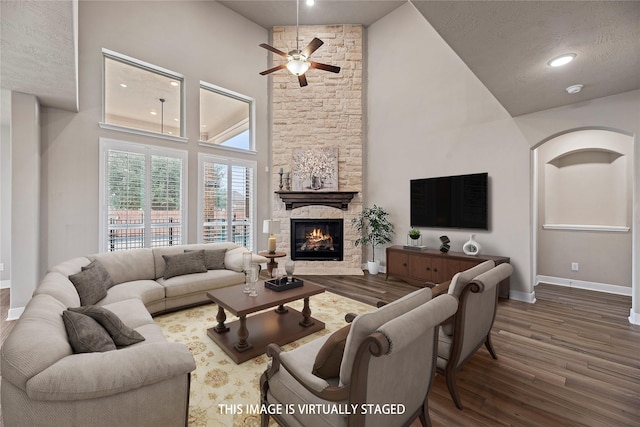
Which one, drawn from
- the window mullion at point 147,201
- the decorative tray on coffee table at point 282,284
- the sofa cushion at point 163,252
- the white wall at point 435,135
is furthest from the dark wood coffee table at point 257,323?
the white wall at point 435,135

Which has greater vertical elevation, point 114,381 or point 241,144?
point 241,144

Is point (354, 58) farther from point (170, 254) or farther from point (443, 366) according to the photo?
point (443, 366)

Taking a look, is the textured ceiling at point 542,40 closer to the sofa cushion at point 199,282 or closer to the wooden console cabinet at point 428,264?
the wooden console cabinet at point 428,264

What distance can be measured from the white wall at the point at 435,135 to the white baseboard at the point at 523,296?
0.01 metres

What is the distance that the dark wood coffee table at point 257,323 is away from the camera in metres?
2.49

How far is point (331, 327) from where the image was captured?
314 cm

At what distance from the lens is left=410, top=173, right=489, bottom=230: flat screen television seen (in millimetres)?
4441

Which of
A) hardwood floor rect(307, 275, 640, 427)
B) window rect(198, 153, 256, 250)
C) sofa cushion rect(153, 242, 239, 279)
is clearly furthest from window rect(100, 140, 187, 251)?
hardwood floor rect(307, 275, 640, 427)

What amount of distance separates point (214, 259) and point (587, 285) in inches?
242

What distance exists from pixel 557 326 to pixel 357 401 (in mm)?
3370

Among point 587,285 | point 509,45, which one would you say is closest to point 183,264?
point 509,45

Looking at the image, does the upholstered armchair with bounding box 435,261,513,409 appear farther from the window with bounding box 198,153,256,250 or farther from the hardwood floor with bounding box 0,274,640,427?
the window with bounding box 198,153,256,250

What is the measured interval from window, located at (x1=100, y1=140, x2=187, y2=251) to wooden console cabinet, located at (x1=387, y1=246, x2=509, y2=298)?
4.05 m

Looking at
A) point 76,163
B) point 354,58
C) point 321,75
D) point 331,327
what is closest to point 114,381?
point 331,327
